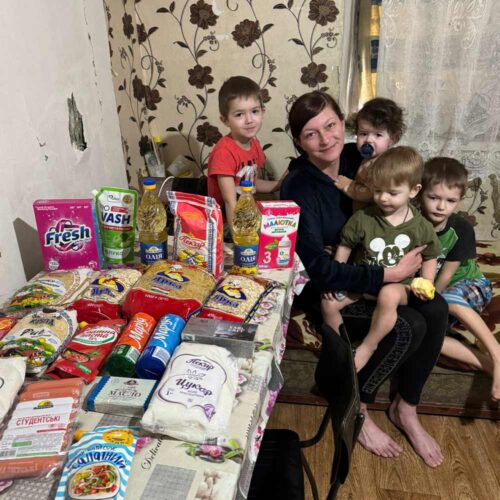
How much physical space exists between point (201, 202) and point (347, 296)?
2.15ft

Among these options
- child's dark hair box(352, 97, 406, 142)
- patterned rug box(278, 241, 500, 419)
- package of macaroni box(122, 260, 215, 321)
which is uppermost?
child's dark hair box(352, 97, 406, 142)

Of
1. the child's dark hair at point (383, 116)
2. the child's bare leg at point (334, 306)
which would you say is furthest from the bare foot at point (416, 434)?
the child's dark hair at point (383, 116)

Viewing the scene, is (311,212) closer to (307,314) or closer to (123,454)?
(307,314)

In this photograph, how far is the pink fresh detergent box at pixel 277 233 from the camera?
4.02ft

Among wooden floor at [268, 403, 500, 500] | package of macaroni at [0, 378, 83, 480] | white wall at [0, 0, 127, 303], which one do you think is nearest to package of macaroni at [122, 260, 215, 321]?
package of macaroni at [0, 378, 83, 480]

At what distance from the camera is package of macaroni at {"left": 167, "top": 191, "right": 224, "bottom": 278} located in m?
1.16

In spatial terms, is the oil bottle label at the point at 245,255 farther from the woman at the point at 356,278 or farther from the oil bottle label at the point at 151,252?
the woman at the point at 356,278

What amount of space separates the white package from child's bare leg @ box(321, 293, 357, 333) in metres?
0.98

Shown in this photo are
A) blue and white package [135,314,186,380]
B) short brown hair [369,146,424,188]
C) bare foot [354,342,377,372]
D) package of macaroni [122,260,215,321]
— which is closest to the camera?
blue and white package [135,314,186,380]

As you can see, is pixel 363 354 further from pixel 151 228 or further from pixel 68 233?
pixel 68 233

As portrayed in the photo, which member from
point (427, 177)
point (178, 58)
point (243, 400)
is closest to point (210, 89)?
point (178, 58)

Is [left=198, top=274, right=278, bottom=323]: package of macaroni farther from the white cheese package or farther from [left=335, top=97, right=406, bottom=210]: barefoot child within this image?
[left=335, top=97, right=406, bottom=210]: barefoot child

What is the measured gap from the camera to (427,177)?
4.78 ft

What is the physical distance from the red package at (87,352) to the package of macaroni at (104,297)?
0.18ft
